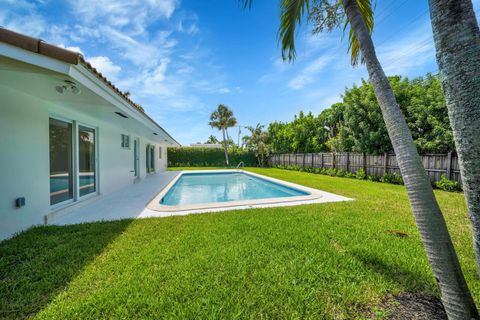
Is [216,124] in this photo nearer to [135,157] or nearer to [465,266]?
→ [135,157]

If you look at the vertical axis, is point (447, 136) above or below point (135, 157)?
above

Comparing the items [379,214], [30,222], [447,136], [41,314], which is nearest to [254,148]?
[447,136]

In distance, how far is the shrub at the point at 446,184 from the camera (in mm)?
9797

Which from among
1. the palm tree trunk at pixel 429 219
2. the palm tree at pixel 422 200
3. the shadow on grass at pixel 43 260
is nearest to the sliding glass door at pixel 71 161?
the shadow on grass at pixel 43 260

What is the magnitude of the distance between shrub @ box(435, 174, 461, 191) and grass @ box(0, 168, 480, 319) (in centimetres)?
664

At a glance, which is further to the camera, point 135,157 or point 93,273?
point 135,157

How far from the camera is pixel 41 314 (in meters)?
2.26

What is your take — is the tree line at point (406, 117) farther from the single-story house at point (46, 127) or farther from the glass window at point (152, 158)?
the glass window at point (152, 158)

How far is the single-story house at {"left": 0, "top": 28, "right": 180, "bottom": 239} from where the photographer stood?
2.98m

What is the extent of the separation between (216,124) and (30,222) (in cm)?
3366

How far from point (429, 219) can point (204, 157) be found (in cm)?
3021

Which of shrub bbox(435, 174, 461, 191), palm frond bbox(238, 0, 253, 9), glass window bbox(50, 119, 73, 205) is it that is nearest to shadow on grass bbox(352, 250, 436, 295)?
palm frond bbox(238, 0, 253, 9)

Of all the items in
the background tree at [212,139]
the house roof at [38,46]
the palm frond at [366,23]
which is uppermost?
the background tree at [212,139]

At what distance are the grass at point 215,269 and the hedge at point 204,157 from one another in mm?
25384
